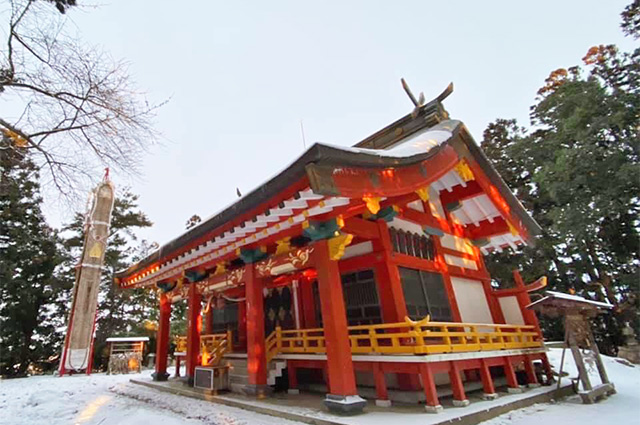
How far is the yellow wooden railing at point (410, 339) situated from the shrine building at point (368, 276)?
33mm

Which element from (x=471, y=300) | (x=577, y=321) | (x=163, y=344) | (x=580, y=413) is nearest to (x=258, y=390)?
(x=163, y=344)

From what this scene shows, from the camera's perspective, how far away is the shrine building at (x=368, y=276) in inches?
191

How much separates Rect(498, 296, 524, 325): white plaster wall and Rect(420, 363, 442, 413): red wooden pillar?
4951 millimetres

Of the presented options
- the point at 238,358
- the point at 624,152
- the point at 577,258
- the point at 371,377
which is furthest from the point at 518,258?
the point at 238,358

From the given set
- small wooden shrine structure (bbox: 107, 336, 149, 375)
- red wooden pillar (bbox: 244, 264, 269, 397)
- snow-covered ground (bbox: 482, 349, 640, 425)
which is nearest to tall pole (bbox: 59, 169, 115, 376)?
small wooden shrine structure (bbox: 107, 336, 149, 375)

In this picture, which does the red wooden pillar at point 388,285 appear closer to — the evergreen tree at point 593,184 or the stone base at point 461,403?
the stone base at point 461,403

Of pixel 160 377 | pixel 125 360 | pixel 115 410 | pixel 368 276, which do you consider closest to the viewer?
pixel 115 410

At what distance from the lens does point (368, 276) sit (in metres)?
6.61

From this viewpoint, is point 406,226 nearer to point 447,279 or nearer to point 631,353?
point 447,279

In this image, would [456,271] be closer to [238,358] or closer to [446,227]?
[446,227]

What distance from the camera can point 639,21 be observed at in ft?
46.3

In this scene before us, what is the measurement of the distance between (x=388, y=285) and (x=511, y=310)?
4.56 m

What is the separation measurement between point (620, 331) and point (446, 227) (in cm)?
1276

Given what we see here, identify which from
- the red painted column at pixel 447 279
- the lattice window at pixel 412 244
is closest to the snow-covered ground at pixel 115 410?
the lattice window at pixel 412 244
